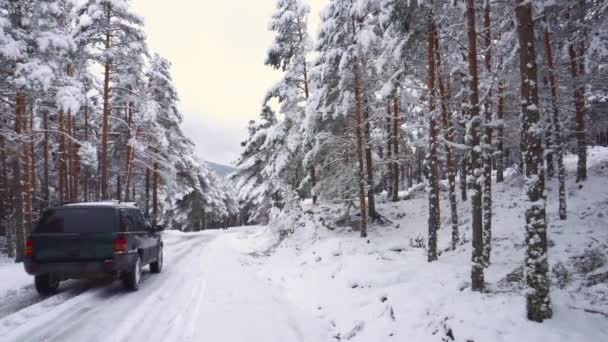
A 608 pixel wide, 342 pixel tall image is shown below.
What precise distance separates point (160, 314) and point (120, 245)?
2.25 meters

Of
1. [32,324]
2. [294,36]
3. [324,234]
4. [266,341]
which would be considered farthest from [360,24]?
[32,324]

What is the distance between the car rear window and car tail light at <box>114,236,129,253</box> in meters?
0.32

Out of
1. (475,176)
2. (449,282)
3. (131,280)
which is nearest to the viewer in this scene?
(475,176)

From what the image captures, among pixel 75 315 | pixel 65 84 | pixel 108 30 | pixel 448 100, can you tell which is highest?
pixel 108 30

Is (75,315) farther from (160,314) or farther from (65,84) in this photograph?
(65,84)

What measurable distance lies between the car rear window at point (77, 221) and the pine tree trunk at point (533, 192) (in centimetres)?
849

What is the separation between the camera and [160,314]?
22.8 ft

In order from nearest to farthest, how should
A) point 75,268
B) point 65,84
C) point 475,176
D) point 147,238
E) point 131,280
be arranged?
1. point 475,176
2. point 75,268
3. point 131,280
4. point 147,238
5. point 65,84

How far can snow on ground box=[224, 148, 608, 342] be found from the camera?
5.28 m

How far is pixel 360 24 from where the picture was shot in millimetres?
14242

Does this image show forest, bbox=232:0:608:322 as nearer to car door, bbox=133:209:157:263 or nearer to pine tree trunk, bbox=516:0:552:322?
pine tree trunk, bbox=516:0:552:322

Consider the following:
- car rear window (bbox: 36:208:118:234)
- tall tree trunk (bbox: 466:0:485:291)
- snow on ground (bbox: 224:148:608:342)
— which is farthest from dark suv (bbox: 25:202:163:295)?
tall tree trunk (bbox: 466:0:485:291)

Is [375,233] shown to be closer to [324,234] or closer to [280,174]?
[324,234]

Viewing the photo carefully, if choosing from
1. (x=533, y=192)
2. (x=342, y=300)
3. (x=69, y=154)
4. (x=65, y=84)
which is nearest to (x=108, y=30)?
(x=65, y=84)
